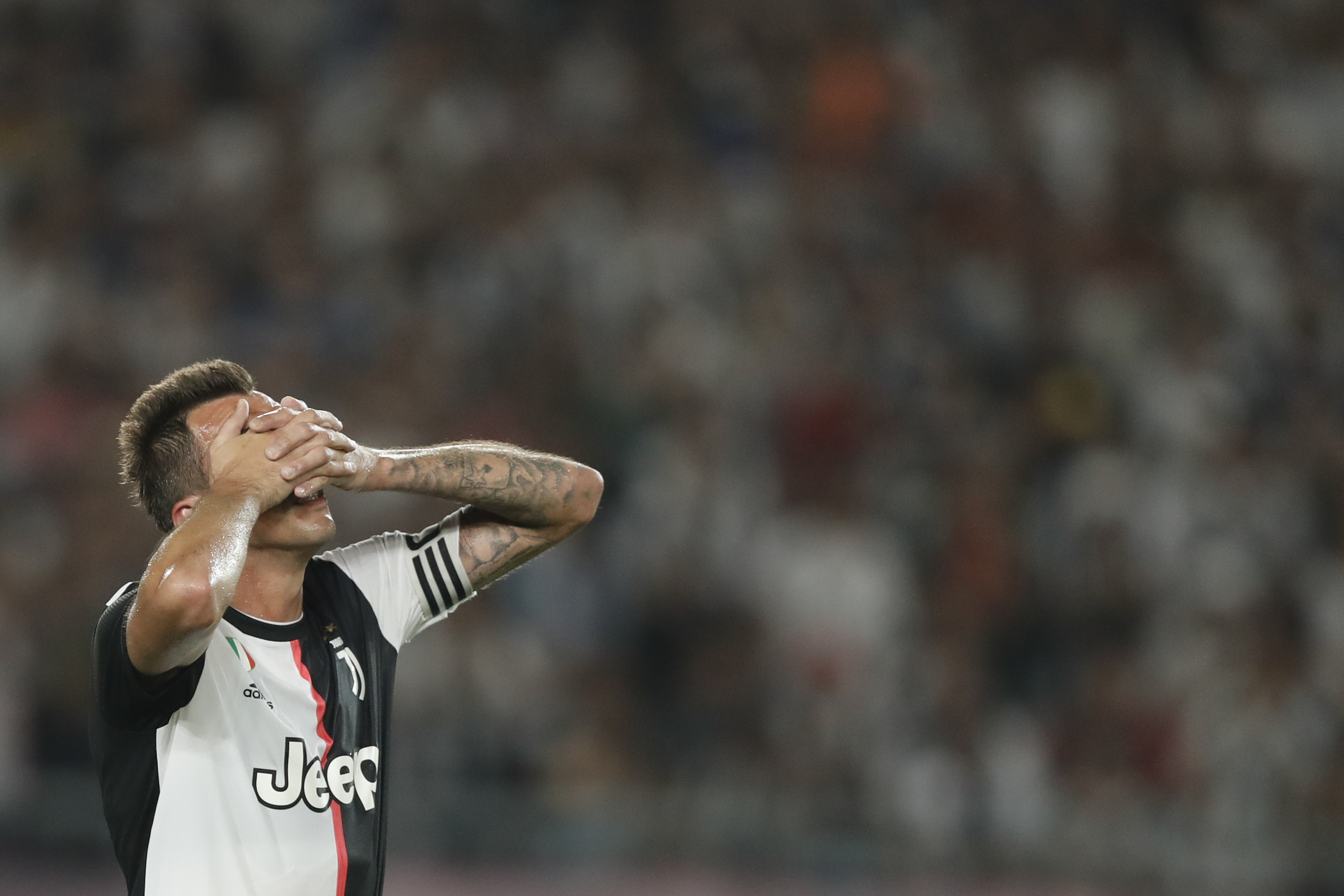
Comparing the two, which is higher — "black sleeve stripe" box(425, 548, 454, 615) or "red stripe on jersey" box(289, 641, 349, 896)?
"black sleeve stripe" box(425, 548, 454, 615)

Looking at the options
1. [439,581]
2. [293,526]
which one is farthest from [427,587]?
[293,526]

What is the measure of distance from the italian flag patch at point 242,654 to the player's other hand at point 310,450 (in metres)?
0.38

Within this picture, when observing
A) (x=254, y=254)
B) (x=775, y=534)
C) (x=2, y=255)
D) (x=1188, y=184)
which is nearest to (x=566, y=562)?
(x=775, y=534)

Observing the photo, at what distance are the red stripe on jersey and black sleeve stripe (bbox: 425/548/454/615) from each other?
493 millimetres

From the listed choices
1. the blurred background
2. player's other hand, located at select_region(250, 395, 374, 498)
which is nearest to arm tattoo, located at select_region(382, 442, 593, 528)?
player's other hand, located at select_region(250, 395, 374, 498)

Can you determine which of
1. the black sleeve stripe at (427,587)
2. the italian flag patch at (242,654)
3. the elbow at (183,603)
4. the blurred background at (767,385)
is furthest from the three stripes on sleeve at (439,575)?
the blurred background at (767,385)

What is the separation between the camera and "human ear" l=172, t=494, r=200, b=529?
12.5ft

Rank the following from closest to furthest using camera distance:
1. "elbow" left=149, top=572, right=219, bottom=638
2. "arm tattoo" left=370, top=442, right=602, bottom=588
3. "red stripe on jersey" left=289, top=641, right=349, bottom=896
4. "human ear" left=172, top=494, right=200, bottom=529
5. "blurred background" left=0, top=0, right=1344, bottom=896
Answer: "elbow" left=149, top=572, right=219, bottom=638 → "red stripe on jersey" left=289, top=641, right=349, bottom=896 → "human ear" left=172, top=494, right=200, bottom=529 → "arm tattoo" left=370, top=442, right=602, bottom=588 → "blurred background" left=0, top=0, right=1344, bottom=896

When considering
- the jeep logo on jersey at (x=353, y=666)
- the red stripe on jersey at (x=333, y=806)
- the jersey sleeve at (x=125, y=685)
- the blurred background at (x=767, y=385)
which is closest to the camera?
the jersey sleeve at (x=125, y=685)

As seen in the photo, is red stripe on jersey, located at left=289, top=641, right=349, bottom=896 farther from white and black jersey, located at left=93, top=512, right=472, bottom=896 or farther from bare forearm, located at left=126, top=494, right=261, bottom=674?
bare forearm, located at left=126, top=494, right=261, bottom=674

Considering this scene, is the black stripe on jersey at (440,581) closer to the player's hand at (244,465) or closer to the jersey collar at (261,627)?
the jersey collar at (261,627)

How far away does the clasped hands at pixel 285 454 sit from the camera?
3.62 m

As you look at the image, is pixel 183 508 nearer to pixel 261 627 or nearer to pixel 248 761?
pixel 261 627

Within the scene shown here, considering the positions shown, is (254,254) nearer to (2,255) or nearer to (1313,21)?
(2,255)
